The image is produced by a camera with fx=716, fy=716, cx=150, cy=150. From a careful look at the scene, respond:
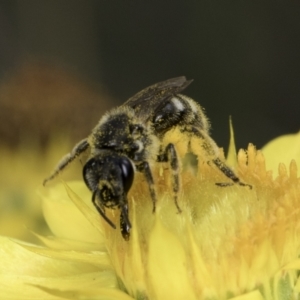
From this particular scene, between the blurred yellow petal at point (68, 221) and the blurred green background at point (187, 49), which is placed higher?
the blurred green background at point (187, 49)

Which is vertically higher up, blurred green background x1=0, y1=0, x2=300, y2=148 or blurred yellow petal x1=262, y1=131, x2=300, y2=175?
blurred green background x1=0, y1=0, x2=300, y2=148

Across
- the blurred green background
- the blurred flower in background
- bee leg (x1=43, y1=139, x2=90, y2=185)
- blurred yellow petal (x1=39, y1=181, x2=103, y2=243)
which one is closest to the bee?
bee leg (x1=43, y1=139, x2=90, y2=185)

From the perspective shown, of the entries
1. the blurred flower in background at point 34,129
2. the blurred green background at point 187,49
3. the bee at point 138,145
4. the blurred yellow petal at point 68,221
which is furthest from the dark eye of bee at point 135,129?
the blurred green background at point 187,49

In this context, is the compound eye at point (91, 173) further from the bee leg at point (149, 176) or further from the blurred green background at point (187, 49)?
the blurred green background at point (187, 49)

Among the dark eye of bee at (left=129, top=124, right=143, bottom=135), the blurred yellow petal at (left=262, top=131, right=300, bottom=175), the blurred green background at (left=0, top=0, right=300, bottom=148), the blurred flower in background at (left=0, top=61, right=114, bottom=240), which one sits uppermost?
the blurred green background at (left=0, top=0, right=300, bottom=148)

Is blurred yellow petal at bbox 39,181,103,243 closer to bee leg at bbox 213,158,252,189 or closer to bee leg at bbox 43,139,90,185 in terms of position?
bee leg at bbox 43,139,90,185

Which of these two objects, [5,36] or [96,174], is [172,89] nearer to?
[96,174]
